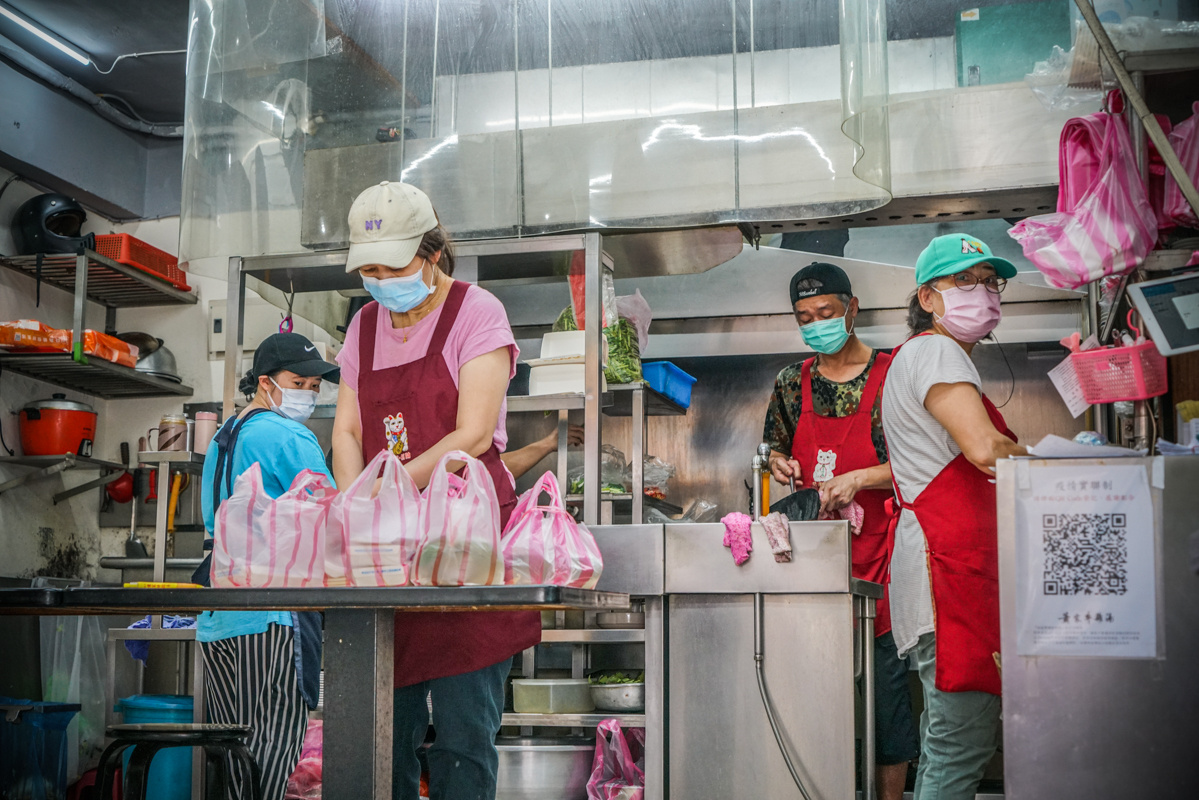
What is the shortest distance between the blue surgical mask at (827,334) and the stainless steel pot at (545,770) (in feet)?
4.90

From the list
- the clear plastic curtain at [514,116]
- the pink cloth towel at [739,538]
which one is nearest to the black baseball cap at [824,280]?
the clear plastic curtain at [514,116]

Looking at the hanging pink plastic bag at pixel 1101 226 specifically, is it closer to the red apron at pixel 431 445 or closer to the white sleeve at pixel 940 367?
the white sleeve at pixel 940 367

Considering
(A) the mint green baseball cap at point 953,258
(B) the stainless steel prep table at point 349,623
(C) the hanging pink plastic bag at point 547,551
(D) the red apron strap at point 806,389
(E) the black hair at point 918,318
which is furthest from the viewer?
(D) the red apron strap at point 806,389

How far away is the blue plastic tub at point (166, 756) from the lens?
3.96m

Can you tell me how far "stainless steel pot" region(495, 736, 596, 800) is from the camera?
3697 mm

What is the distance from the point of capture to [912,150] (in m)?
3.89

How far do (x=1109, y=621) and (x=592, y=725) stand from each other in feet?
6.57

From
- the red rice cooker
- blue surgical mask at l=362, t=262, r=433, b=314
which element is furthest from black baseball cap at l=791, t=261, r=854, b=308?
the red rice cooker

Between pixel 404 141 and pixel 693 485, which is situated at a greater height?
pixel 404 141

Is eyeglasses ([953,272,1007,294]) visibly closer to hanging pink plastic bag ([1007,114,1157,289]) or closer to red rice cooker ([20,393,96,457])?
hanging pink plastic bag ([1007,114,1157,289])

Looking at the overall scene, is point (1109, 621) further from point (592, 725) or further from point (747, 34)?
point (747, 34)

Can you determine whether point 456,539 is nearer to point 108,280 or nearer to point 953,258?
point 953,258

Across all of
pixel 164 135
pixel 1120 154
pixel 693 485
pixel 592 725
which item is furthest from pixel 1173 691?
pixel 164 135

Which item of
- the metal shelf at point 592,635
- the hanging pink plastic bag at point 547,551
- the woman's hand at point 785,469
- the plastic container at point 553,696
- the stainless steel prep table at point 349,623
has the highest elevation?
the woman's hand at point 785,469
